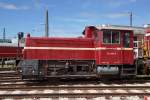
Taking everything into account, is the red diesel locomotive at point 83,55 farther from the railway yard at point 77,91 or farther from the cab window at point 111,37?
the railway yard at point 77,91

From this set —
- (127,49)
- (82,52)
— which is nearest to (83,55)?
(82,52)

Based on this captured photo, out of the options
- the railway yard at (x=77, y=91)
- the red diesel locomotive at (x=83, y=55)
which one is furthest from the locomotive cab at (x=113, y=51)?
the railway yard at (x=77, y=91)

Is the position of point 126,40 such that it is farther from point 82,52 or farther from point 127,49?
point 82,52

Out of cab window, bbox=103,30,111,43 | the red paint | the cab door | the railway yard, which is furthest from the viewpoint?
the cab door

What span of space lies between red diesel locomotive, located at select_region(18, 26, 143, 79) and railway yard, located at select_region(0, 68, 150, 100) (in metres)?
0.64

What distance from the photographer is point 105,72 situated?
16.8 m

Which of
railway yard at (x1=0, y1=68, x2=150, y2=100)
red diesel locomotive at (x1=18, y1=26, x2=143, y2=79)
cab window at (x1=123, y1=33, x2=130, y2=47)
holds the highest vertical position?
cab window at (x1=123, y1=33, x2=130, y2=47)

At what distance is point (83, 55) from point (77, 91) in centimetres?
360

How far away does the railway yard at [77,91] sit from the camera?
496 inches

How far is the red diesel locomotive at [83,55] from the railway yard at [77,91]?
2.12ft

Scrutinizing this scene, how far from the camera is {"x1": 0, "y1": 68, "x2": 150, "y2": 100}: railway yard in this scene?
12.6 meters

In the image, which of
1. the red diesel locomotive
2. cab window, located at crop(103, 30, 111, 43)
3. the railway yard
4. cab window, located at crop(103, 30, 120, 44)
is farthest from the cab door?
the railway yard

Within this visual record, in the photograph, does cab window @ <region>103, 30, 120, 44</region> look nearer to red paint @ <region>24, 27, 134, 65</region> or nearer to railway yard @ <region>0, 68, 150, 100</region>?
red paint @ <region>24, 27, 134, 65</region>

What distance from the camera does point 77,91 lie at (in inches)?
556
